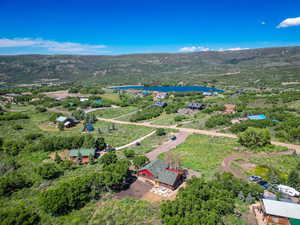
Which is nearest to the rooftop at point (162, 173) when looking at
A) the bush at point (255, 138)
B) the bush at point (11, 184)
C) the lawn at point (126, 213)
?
the lawn at point (126, 213)

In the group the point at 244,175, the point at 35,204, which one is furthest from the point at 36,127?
the point at 244,175

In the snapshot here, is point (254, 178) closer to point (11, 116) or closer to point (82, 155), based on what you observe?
point (82, 155)

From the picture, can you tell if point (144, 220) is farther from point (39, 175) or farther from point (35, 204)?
point (39, 175)

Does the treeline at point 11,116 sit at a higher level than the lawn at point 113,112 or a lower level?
higher

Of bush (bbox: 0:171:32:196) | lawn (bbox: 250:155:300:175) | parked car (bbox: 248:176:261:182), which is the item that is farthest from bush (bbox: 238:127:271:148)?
bush (bbox: 0:171:32:196)

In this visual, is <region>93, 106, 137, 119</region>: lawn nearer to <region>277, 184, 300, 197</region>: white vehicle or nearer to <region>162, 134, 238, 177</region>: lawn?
<region>162, 134, 238, 177</region>: lawn

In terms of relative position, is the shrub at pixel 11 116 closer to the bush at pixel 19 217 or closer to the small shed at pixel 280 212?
the bush at pixel 19 217
